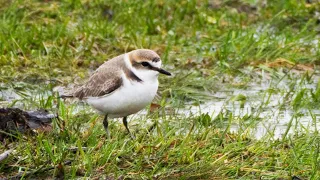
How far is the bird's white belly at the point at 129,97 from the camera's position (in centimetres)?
689

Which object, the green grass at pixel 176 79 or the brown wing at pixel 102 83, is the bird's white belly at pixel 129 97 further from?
the green grass at pixel 176 79

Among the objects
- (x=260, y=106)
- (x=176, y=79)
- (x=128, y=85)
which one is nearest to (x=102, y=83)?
(x=128, y=85)

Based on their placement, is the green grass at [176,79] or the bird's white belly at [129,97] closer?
the green grass at [176,79]

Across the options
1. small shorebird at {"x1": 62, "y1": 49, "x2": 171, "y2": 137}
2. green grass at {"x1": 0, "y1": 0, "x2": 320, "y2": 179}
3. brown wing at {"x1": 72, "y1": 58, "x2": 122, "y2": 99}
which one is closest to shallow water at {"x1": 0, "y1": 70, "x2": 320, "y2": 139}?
green grass at {"x1": 0, "y1": 0, "x2": 320, "y2": 179}

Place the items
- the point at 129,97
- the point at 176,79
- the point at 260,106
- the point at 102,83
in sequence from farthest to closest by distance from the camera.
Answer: the point at 176,79 < the point at 260,106 < the point at 102,83 < the point at 129,97

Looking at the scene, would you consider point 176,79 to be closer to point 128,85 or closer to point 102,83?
point 102,83

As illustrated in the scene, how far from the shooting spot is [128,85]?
273 inches

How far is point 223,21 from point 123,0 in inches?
55.2

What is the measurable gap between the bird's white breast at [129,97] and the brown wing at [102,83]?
0.17ft

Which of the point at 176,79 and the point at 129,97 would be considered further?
the point at 176,79

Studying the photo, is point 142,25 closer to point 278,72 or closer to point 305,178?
point 278,72

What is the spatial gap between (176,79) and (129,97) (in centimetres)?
270

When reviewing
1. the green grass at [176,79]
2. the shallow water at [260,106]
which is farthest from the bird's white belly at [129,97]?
the shallow water at [260,106]

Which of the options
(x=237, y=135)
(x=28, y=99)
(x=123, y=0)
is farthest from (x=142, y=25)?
(x=237, y=135)
